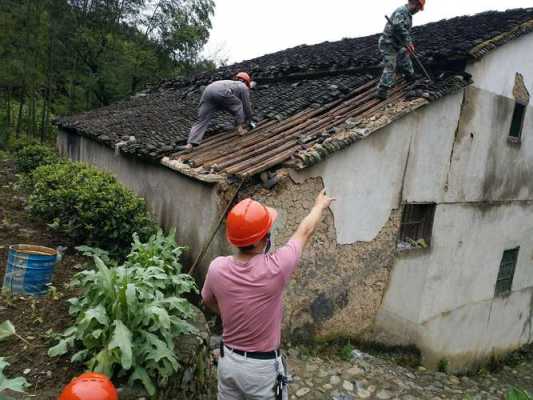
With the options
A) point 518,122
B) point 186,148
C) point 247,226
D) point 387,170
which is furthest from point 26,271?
point 518,122

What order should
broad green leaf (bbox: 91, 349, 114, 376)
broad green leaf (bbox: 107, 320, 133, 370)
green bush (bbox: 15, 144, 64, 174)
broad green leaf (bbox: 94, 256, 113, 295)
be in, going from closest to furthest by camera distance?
broad green leaf (bbox: 107, 320, 133, 370)
broad green leaf (bbox: 91, 349, 114, 376)
broad green leaf (bbox: 94, 256, 113, 295)
green bush (bbox: 15, 144, 64, 174)

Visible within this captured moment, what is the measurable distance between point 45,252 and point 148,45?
21.8 metres

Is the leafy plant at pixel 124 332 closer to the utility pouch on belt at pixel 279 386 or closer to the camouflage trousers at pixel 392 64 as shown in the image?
the utility pouch on belt at pixel 279 386

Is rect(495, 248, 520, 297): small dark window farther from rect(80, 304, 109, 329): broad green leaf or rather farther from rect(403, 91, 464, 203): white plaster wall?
rect(80, 304, 109, 329): broad green leaf

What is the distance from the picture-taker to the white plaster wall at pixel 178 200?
5.93m

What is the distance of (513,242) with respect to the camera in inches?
396

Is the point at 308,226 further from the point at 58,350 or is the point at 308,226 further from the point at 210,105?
the point at 210,105

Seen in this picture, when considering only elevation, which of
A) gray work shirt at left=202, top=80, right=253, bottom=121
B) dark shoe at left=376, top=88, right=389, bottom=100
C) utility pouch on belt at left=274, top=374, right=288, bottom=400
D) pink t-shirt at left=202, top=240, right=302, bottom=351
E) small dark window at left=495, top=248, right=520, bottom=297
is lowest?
small dark window at left=495, top=248, right=520, bottom=297

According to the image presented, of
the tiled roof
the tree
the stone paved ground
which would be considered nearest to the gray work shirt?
the tiled roof

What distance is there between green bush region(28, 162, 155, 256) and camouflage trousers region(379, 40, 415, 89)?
4650mm

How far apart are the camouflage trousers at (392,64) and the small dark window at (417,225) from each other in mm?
2277

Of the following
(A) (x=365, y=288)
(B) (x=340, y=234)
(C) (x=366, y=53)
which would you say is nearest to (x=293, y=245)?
(B) (x=340, y=234)

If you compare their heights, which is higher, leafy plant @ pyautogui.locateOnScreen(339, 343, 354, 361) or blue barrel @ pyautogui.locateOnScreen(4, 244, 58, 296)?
blue barrel @ pyautogui.locateOnScreen(4, 244, 58, 296)

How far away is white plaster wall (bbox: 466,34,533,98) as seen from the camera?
8.03m
